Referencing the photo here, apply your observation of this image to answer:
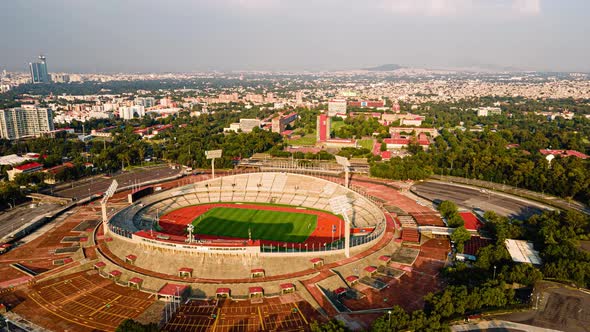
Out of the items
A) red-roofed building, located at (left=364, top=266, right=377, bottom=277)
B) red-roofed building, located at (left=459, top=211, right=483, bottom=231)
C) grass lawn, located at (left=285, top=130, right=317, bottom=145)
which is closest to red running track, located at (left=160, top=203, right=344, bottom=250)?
red-roofed building, located at (left=364, top=266, right=377, bottom=277)

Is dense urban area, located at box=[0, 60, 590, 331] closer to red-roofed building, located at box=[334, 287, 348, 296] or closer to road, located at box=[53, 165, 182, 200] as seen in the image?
red-roofed building, located at box=[334, 287, 348, 296]

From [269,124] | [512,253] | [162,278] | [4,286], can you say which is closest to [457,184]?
[512,253]

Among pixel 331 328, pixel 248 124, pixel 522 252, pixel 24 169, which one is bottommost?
pixel 522 252

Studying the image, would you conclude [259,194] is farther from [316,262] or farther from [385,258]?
[385,258]

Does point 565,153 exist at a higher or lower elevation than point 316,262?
higher

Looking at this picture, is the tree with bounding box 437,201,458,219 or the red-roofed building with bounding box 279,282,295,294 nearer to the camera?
the red-roofed building with bounding box 279,282,295,294

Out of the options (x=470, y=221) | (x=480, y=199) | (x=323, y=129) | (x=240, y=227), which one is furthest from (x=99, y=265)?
(x=323, y=129)

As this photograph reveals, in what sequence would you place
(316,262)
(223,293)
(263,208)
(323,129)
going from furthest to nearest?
(323,129) < (263,208) < (316,262) < (223,293)
